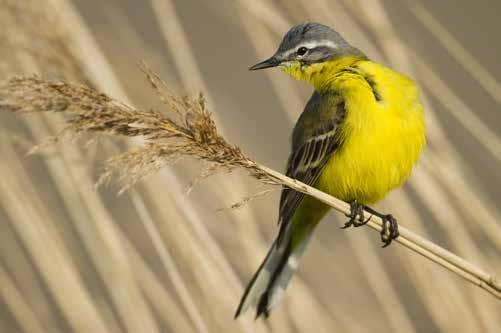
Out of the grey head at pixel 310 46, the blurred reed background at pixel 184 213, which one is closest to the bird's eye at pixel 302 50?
the grey head at pixel 310 46

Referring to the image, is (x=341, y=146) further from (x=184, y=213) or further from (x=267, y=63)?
(x=184, y=213)

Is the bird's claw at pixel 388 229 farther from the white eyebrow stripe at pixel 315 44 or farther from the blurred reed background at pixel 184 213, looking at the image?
the white eyebrow stripe at pixel 315 44

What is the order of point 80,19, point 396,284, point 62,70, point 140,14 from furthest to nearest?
point 140,14
point 396,284
point 80,19
point 62,70

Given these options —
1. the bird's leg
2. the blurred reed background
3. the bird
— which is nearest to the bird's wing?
the bird

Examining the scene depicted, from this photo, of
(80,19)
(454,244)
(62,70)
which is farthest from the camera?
(454,244)

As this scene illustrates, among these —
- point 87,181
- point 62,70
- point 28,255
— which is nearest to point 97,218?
point 87,181

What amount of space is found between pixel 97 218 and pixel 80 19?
781mm

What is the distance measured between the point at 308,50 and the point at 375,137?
2.12ft

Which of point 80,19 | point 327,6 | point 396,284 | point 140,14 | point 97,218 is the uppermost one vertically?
point 140,14

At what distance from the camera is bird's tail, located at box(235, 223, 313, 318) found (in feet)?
10.1

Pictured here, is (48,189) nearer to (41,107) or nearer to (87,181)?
(87,181)

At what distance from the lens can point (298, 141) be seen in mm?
3477

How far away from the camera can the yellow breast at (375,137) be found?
3115mm

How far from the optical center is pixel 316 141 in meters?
3.32
